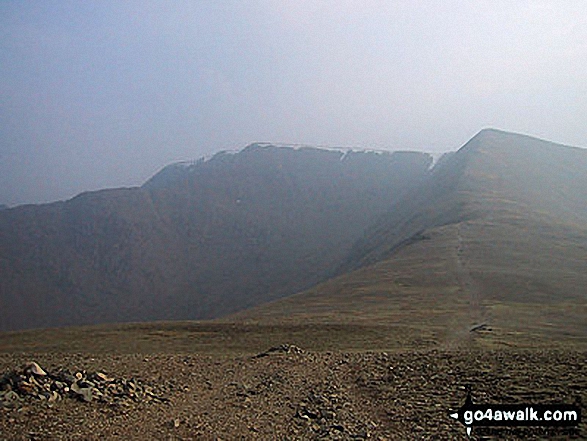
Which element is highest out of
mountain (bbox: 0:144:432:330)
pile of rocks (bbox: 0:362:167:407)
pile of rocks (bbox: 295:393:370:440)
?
mountain (bbox: 0:144:432:330)

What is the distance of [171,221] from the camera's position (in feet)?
412

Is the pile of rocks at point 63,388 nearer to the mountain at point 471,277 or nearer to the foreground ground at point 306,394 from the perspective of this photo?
the foreground ground at point 306,394

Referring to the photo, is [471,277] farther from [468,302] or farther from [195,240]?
[195,240]

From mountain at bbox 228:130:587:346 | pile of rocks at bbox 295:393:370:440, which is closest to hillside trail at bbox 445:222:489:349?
mountain at bbox 228:130:587:346

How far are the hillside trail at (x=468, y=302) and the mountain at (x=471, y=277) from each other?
7cm

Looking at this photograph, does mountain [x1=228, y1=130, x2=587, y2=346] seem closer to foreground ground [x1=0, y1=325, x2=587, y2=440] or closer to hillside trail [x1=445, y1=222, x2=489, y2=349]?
hillside trail [x1=445, y1=222, x2=489, y2=349]

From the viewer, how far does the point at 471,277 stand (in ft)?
136

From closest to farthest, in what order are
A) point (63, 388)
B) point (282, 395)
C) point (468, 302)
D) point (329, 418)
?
point (329, 418)
point (63, 388)
point (282, 395)
point (468, 302)

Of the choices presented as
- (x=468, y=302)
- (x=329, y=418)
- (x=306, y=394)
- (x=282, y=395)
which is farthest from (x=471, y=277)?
(x=329, y=418)

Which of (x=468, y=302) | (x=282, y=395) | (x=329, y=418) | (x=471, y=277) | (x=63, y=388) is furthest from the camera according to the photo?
(x=471, y=277)

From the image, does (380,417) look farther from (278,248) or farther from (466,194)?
(278,248)

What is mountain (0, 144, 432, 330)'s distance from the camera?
8712cm

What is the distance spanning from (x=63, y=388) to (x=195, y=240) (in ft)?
356

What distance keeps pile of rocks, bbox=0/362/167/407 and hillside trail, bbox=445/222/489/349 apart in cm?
1213
